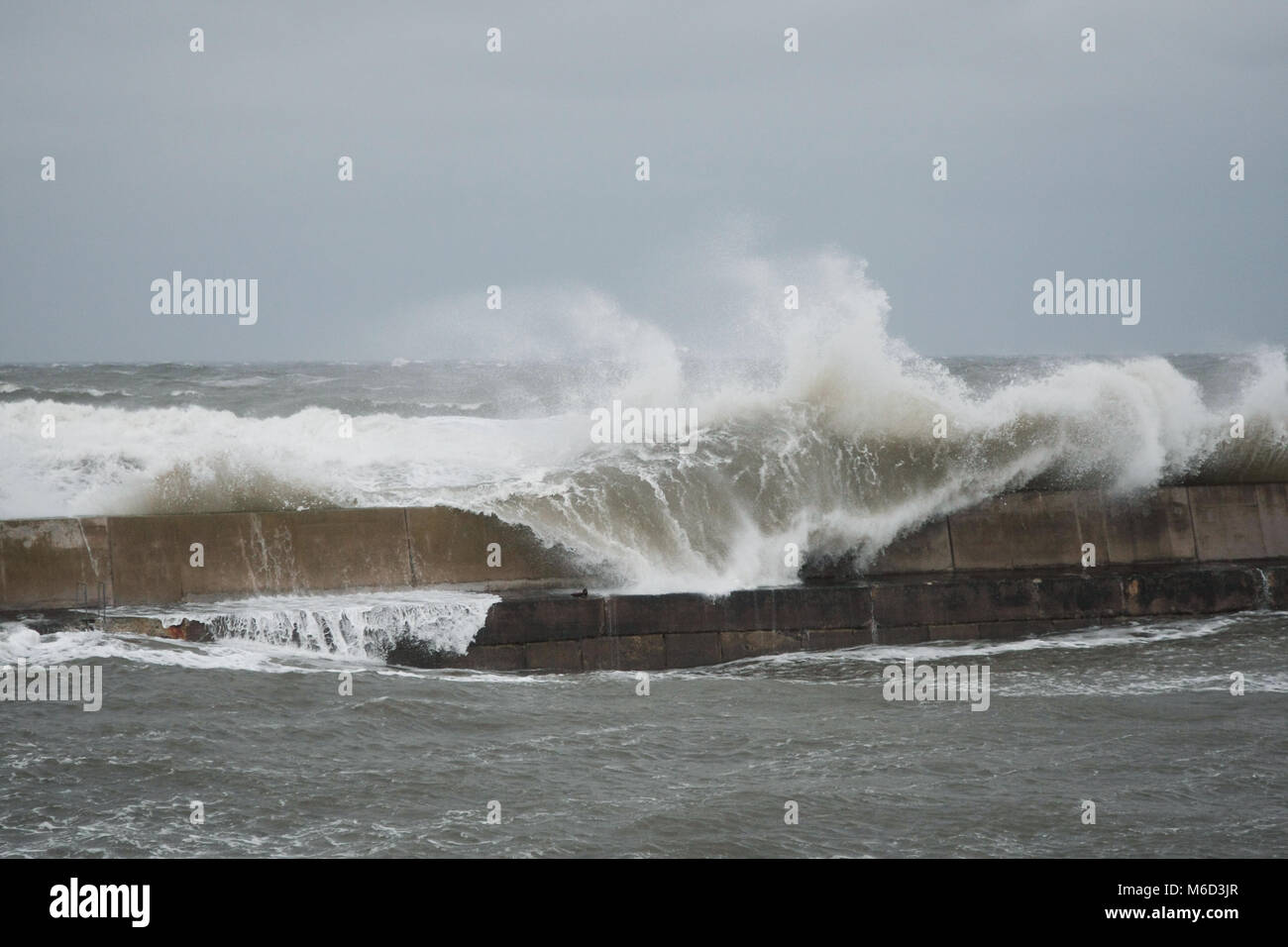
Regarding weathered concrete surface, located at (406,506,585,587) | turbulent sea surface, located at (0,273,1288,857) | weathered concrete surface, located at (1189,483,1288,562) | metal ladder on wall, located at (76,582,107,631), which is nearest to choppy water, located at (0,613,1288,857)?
turbulent sea surface, located at (0,273,1288,857)

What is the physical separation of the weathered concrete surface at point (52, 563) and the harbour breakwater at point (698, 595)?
0.01m

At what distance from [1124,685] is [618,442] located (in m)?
6.15

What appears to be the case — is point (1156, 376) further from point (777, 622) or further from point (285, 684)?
point (285, 684)

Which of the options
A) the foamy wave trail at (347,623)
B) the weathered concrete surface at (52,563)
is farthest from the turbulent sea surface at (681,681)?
the weathered concrete surface at (52,563)

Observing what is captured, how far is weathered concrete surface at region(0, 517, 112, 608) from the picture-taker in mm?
11328

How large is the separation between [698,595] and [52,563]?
5495mm

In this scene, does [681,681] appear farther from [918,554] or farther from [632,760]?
[918,554]

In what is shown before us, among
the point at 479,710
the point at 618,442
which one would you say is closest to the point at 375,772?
the point at 479,710

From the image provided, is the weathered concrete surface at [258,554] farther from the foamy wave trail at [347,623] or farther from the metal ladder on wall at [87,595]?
the foamy wave trail at [347,623]

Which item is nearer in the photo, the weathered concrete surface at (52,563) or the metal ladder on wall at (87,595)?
the weathered concrete surface at (52,563)

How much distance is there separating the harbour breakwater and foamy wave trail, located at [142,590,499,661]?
3.9 inches

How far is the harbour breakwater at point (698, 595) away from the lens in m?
11.5

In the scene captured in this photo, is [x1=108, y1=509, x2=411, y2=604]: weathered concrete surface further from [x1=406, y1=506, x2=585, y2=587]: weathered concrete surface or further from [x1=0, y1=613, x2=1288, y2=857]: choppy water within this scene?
[x1=0, y1=613, x2=1288, y2=857]: choppy water

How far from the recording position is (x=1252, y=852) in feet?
22.5
